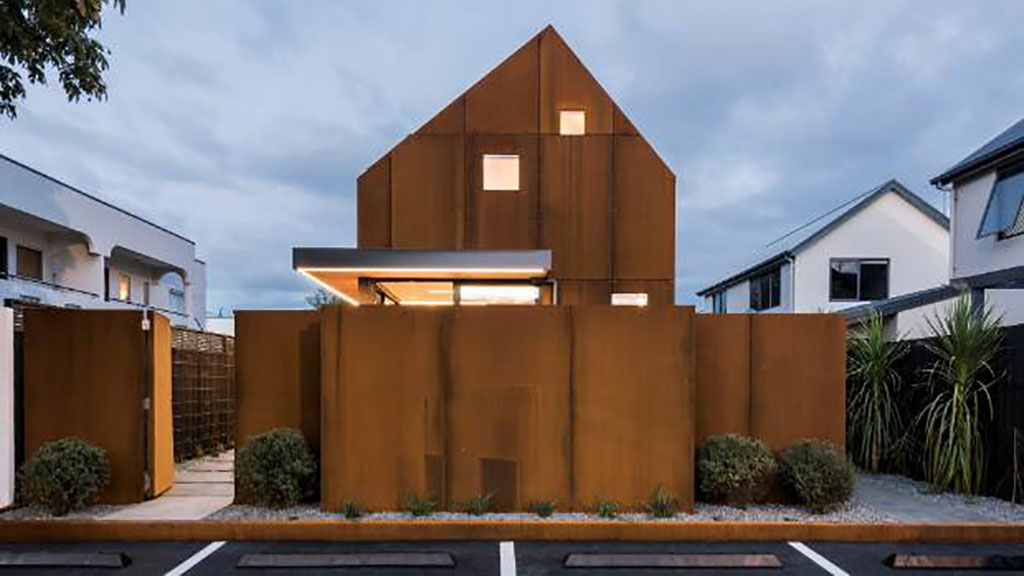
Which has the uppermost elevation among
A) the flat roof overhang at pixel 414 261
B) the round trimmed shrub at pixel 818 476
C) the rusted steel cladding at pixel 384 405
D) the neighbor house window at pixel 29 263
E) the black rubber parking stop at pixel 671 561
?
the neighbor house window at pixel 29 263

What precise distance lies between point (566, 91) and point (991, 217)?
925cm

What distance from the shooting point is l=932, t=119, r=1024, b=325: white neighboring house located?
1097 cm

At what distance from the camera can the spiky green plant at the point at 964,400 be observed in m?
6.76

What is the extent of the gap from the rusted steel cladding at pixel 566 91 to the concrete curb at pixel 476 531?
7145 mm

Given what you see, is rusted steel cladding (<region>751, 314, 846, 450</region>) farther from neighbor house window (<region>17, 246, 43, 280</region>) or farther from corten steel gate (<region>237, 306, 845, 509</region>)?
neighbor house window (<region>17, 246, 43, 280</region>)

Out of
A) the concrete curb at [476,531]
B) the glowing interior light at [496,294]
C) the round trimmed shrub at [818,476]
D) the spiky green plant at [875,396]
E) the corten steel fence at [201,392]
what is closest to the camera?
the concrete curb at [476,531]

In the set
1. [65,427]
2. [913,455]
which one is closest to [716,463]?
[913,455]

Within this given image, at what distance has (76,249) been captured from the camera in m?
21.0

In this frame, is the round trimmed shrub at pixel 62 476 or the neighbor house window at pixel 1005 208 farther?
the neighbor house window at pixel 1005 208

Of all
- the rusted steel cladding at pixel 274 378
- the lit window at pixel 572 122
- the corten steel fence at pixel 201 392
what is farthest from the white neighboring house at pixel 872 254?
the rusted steel cladding at pixel 274 378

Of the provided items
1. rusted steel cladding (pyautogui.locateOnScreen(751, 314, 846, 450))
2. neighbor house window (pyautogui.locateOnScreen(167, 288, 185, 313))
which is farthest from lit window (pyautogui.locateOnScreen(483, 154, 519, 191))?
neighbor house window (pyautogui.locateOnScreen(167, 288, 185, 313))

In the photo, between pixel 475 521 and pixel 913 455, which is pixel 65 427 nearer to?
pixel 475 521

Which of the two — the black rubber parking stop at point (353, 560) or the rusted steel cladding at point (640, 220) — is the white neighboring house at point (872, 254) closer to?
the rusted steel cladding at point (640, 220)

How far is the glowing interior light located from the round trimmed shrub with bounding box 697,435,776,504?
175 inches
